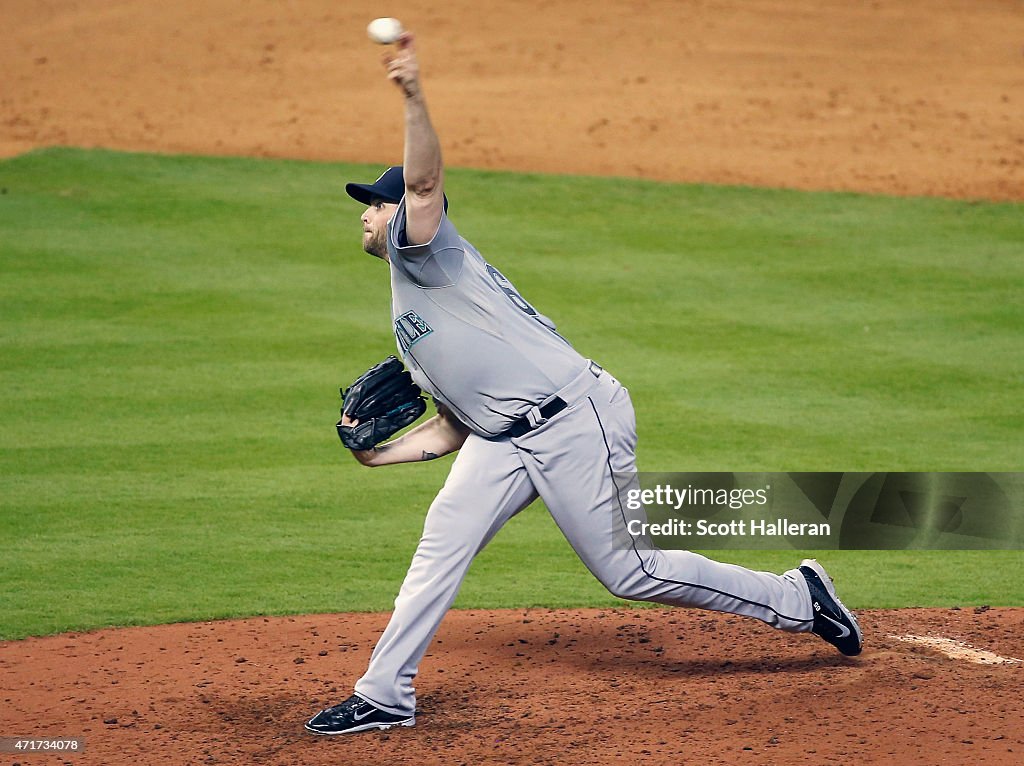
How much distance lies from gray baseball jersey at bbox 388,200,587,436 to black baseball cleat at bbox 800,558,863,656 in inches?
45.4

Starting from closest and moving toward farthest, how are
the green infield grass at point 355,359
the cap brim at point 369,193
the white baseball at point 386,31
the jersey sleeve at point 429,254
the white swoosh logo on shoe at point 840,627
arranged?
1. the white baseball at point 386,31
2. the jersey sleeve at point 429,254
3. the cap brim at point 369,193
4. the white swoosh logo on shoe at point 840,627
5. the green infield grass at point 355,359

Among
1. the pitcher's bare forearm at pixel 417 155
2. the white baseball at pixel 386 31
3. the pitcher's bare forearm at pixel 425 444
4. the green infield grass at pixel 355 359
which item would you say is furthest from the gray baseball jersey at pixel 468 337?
the green infield grass at pixel 355 359

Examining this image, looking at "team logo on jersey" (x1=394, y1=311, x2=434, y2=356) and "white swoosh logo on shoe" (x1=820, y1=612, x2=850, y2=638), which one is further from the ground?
"team logo on jersey" (x1=394, y1=311, x2=434, y2=356)

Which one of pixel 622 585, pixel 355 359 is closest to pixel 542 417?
pixel 622 585

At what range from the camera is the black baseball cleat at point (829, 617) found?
4.88 metres

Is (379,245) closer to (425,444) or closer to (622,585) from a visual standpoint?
(425,444)

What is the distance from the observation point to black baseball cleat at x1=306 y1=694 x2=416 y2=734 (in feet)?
14.6

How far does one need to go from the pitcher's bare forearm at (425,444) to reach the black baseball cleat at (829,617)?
1275 mm

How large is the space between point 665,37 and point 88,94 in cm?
744

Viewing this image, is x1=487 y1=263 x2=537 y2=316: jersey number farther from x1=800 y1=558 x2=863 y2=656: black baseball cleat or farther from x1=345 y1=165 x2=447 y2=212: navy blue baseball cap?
x1=800 y1=558 x2=863 y2=656: black baseball cleat

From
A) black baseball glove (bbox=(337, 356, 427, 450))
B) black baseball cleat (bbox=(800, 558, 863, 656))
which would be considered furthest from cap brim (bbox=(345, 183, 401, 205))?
black baseball cleat (bbox=(800, 558, 863, 656))

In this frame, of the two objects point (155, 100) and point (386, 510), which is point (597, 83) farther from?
point (386, 510)

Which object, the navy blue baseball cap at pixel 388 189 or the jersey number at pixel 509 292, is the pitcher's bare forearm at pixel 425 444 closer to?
the jersey number at pixel 509 292

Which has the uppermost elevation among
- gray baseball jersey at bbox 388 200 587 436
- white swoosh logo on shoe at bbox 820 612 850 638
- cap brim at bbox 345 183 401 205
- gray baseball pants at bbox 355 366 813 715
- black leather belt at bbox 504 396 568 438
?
cap brim at bbox 345 183 401 205
